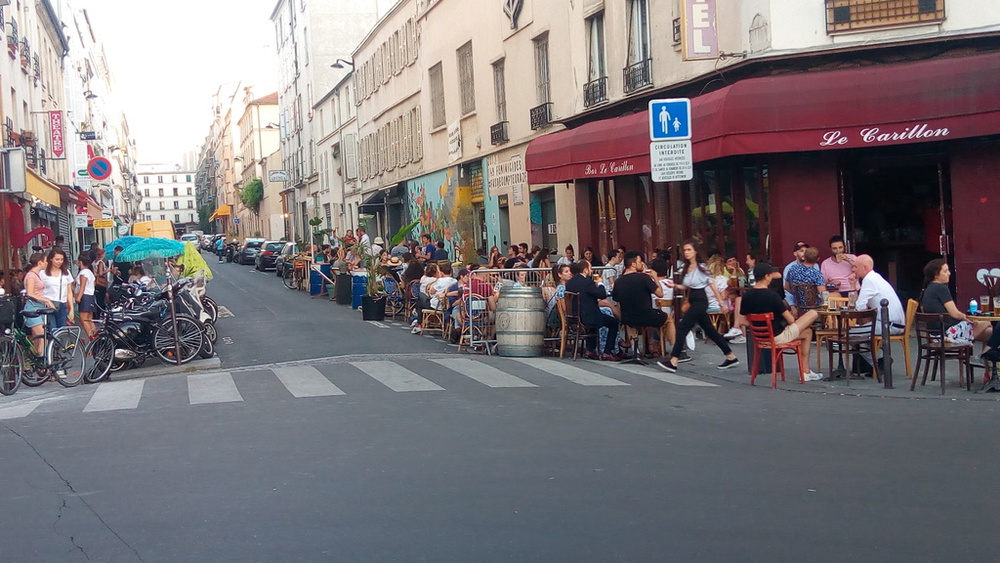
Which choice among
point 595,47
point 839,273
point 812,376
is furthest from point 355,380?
point 595,47

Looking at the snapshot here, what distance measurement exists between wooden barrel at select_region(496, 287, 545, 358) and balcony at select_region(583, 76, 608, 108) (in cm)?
783

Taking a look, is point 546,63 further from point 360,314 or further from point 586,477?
point 586,477

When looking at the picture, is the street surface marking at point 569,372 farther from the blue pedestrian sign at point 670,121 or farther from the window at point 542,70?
the window at point 542,70

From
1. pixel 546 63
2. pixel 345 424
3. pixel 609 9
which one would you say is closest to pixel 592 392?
pixel 345 424

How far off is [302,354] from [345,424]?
6.92 metres

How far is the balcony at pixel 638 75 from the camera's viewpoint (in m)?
20.0

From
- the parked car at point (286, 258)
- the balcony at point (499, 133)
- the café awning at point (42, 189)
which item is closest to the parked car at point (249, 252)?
the parked car at point (286, 258)

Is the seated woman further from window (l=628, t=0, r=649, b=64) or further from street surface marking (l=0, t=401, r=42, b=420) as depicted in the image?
window (l=628, t=0, r=649, b=64)

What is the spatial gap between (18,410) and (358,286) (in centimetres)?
1476

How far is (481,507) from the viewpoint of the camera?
20.6ft

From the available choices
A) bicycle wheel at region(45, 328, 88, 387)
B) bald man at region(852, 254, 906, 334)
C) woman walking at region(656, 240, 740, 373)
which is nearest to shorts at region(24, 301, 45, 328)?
bicycle wheel at region(45, 328, 88, 387)

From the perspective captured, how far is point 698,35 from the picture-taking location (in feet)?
56.4

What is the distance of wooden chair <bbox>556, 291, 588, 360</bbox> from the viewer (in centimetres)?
1505

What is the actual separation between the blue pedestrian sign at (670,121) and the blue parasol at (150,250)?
11.3m
